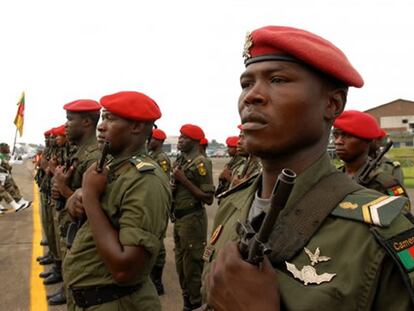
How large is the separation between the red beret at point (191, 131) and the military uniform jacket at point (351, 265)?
5.91 metres

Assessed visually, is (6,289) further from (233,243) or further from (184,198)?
(233,243)

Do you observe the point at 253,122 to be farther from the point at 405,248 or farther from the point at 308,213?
the point at 405,248

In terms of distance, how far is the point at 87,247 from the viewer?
8.62ft

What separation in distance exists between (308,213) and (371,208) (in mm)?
199

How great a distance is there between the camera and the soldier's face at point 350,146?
13.0 ft

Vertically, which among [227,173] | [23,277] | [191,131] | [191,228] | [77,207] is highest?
[77,207]

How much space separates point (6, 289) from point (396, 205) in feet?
19.4

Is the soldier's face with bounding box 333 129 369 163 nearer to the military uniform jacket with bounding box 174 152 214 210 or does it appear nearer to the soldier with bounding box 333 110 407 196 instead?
the soldier with bounding box 333 110 407 196

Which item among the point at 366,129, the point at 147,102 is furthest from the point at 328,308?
the point at 366,129

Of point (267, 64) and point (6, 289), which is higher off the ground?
point (267, 64)

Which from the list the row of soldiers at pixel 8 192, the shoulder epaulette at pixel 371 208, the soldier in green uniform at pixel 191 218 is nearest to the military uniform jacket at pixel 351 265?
the shoulder epaulette at pixel 371 208

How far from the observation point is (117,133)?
10.0ft

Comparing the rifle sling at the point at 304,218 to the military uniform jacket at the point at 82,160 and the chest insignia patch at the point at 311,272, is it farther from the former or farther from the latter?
the military uniform jacket at the point at 82,160

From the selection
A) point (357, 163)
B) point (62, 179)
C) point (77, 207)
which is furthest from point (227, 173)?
point (77, 207)
